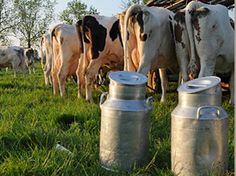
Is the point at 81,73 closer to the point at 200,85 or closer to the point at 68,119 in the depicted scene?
the point at 68,119

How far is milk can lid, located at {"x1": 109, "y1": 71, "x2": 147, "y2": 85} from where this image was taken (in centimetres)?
266

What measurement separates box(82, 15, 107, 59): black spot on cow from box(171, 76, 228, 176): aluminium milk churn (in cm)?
473

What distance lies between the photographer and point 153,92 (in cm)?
793

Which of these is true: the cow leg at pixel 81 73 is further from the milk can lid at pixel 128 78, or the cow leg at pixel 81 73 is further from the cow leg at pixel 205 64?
the milk can lid at pixel 128 78

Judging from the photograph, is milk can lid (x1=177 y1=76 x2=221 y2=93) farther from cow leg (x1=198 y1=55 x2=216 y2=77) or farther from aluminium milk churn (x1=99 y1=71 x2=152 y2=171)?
cow leg (x1=198 y1=55 x2=216 y2=77)

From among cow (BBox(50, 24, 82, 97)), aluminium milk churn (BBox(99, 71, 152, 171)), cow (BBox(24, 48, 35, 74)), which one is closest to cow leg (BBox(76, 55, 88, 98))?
cow (BBox(50, 24, 82, 97))

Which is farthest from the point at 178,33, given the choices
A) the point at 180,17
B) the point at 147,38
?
the point at 147,38

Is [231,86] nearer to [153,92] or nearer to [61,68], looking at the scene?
[153,92]

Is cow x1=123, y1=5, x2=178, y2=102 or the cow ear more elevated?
the cow ear

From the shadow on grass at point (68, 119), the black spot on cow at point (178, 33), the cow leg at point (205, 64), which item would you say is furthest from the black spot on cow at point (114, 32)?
the shadow on grass at point (68, 119)

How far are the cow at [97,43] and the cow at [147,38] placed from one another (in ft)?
4.33

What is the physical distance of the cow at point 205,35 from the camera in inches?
189

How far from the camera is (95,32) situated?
702cm

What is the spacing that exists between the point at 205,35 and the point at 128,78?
2.34m
